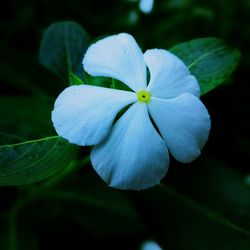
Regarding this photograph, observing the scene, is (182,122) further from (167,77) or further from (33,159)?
(33,159)

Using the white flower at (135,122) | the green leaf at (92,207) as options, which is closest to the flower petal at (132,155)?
the white flower at (135,122)

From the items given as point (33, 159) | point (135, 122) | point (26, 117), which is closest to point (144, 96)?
point (135, 122)

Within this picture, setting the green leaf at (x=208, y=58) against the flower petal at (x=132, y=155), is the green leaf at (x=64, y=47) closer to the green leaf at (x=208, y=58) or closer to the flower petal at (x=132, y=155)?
the green leaf at (x=208, y=58)

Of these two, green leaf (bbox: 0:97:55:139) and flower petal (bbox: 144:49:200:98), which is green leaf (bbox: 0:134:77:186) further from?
flower petal (bbox: 144:49:200:98)

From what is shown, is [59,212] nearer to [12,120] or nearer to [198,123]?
[12,120]

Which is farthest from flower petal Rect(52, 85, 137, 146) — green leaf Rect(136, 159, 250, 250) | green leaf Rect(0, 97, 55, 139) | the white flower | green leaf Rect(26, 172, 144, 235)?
green leaf Rect(26, 172, 144, 235)

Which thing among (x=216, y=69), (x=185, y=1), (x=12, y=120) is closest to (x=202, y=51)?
(x=216, y=69)
